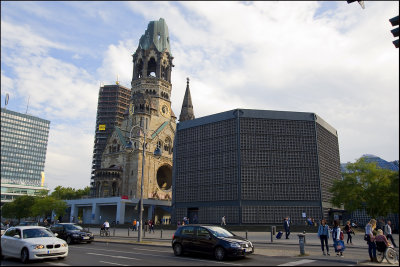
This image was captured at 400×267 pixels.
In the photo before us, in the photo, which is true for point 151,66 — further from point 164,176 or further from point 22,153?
point 22,153

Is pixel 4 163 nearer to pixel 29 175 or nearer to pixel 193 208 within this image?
pixel 29 175

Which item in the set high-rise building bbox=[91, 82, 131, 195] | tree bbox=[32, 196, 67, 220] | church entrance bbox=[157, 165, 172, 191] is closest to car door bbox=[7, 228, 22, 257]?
tree bbox=[32, 196, 67, 220]

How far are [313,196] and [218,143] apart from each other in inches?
627

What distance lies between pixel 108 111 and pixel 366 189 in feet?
264

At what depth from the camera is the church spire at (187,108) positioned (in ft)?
287

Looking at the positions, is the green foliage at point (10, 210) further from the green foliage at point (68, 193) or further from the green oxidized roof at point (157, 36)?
the green oxidized roof at point (157, 36)

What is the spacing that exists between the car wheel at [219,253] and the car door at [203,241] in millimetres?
326

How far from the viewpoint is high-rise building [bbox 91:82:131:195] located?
97562 mm

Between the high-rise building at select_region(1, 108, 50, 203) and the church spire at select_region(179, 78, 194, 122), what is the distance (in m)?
91.5

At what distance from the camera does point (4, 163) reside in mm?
139250

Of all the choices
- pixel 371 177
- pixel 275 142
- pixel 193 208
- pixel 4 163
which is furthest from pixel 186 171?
pixel 4 163

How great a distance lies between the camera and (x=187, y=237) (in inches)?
625

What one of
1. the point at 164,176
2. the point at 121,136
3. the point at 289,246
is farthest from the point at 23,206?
the point at 289,246

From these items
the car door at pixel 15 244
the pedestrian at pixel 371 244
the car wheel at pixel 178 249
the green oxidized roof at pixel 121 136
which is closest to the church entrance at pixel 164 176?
the green oxidized roof at pixel 121 136
